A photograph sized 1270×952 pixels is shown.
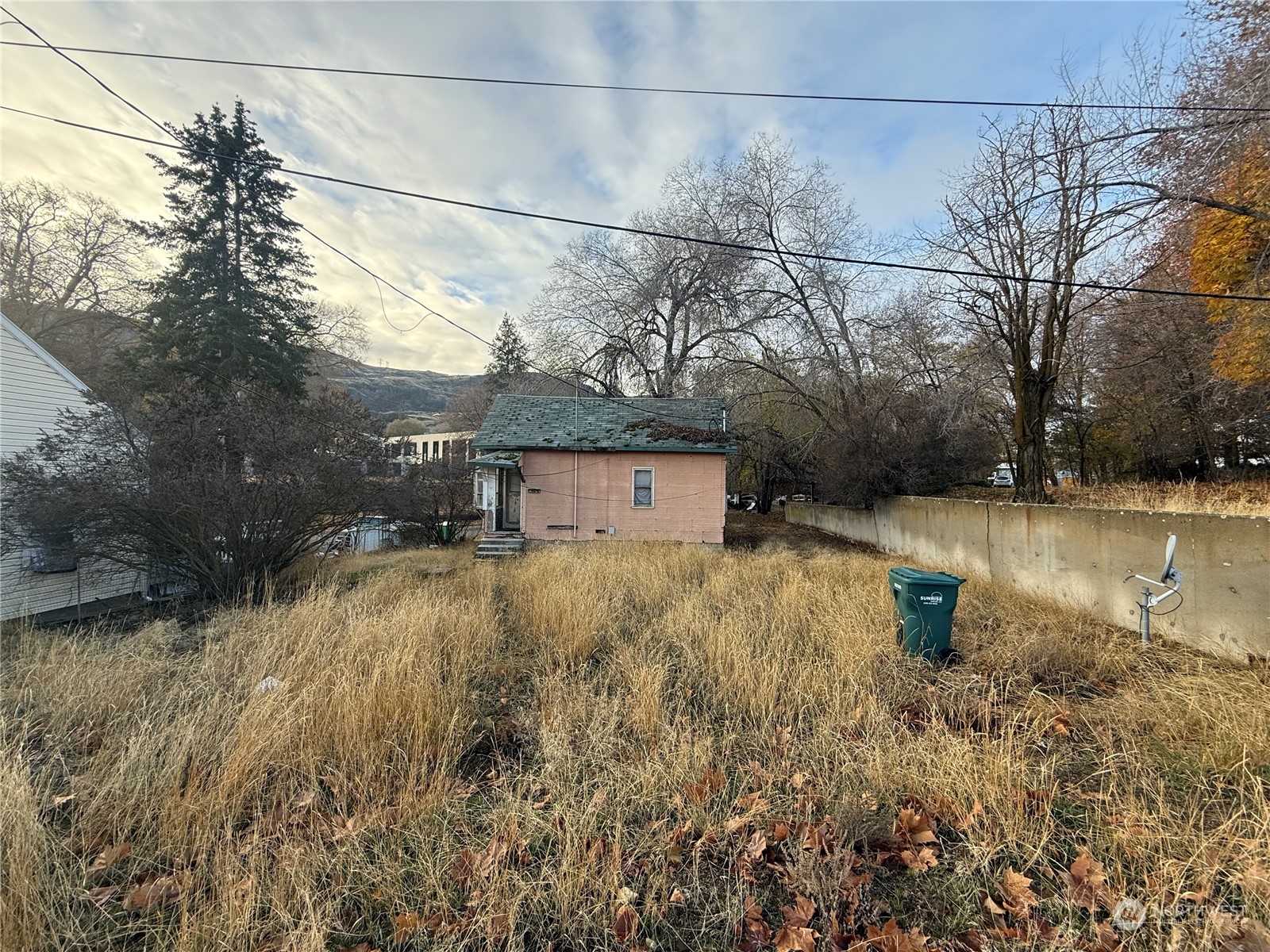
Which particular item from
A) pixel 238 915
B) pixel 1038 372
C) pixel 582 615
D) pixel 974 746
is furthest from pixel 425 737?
pixel 1038 372

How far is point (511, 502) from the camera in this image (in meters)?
16.3

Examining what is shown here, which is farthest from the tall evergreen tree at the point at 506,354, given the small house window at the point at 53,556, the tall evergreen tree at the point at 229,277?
the small house window at the point at 53,556

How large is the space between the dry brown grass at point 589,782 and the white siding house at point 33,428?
298 inches

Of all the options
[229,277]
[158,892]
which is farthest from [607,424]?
[229,277]

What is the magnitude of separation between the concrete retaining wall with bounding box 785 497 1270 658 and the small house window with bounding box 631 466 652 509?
7898 mm

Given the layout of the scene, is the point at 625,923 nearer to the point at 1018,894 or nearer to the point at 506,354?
the point at 1018,894

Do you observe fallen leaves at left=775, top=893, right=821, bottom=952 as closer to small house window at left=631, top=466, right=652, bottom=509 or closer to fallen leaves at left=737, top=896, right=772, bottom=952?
fallen leaves at left=737, top=896, right=772, bottom=952

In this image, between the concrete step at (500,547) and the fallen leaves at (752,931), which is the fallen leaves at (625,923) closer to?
the fallen leaves at (752,931)

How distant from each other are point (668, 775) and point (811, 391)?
19.7m

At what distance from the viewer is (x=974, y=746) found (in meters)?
3.13

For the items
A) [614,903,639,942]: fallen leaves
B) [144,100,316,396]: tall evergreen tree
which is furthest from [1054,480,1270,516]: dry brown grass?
[144,100,316,396]: tall evergreen tree

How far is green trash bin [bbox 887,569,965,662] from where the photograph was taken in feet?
16.3

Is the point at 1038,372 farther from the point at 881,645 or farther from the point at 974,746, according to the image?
the point at 974,746

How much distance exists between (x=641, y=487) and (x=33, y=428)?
1396 cm
